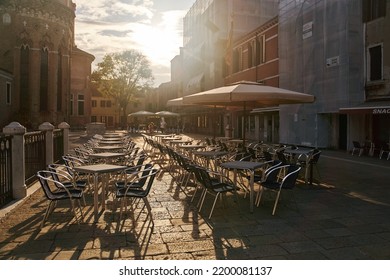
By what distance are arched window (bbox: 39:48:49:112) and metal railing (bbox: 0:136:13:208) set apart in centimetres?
3225

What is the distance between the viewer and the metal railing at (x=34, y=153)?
29.1 feet

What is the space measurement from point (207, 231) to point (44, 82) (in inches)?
1435

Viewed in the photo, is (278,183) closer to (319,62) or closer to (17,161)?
(17,161)

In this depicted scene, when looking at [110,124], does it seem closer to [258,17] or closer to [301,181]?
[258,17]

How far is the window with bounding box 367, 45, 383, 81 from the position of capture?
56.9 ft

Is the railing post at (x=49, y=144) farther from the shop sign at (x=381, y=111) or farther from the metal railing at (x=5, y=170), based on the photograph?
the shop sign at (x=381, y=111)

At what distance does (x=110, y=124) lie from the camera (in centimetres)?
7456

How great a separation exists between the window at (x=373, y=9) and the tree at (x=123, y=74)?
37628 mm

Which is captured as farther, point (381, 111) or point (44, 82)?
point (44, 82)

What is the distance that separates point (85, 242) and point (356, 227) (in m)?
3.99

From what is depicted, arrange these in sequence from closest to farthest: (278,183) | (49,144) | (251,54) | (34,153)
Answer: (278,183)
(34,153)
(49,144)
(251,54)

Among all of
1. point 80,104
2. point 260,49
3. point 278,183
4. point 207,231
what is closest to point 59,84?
point 80,104

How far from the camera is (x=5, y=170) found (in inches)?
267
